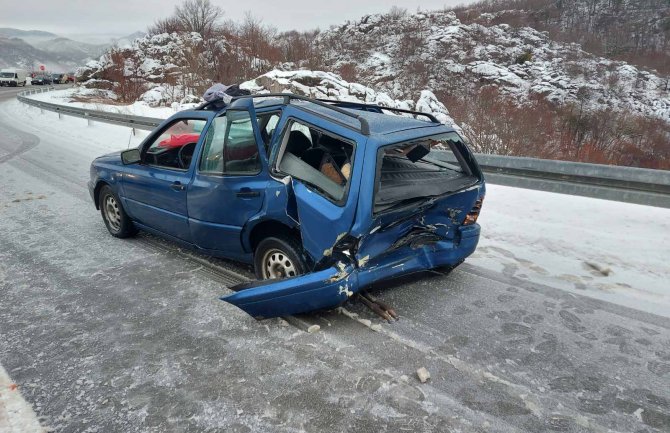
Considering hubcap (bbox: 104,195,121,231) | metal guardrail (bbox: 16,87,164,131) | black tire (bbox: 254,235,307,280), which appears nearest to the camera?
black tire (bbox: 254,235,307,280)

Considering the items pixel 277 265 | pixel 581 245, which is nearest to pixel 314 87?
pixel 581 245

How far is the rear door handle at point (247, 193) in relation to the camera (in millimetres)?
3643

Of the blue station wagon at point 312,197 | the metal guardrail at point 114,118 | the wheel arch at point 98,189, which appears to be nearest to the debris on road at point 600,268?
the blue station wagon at point 312,197

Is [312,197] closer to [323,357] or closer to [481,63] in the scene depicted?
[323,357]

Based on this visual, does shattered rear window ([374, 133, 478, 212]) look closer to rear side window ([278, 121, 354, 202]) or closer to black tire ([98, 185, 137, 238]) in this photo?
rear side window ([278, 121, 354, 202])

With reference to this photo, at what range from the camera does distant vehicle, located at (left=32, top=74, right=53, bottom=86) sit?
2068 inches

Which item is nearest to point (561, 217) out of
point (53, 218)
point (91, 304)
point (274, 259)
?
point (274, 259)

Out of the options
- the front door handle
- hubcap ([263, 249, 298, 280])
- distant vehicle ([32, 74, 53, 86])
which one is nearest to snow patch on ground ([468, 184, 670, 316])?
hubcap ([263, 249, 298, 280])

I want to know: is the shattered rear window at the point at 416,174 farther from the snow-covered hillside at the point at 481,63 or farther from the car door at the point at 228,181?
the snow-covered hillside at the point at 481,63

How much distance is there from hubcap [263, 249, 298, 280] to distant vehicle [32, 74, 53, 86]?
61224 millimetres

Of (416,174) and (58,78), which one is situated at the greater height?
(58,78)

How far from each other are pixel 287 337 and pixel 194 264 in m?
1.74

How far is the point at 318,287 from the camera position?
3107mm

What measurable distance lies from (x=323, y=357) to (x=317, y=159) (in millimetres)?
1604
